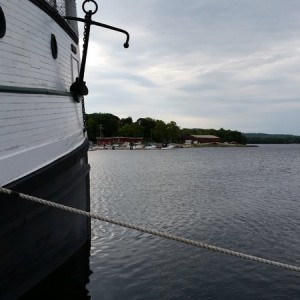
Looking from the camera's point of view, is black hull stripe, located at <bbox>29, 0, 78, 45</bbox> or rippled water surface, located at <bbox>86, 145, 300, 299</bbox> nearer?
black hull stripe, located at <bbox>29, 0, 78, 45</bbox>

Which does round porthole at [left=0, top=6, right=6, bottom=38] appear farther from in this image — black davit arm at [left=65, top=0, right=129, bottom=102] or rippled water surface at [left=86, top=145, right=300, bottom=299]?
→ rippled water surface at [left=86, top=145, right=300, bottom=299]

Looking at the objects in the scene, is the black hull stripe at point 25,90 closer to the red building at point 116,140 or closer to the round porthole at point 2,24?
the round porthole at point 2,24

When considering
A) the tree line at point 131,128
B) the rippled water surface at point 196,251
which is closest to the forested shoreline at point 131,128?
the tree line at point 131,128

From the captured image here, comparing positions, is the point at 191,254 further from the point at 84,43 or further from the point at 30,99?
the point at 30,99

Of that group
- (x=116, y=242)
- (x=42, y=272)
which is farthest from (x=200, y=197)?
(x=42, y=272)

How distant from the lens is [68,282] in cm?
900

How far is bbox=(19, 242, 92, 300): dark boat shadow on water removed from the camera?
7457 millimetres

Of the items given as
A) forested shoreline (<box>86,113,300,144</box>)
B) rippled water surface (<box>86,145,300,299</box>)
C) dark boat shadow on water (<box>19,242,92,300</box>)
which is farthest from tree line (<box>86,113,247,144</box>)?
dark boat shadow on water (<box>19,242,92,300</box>)

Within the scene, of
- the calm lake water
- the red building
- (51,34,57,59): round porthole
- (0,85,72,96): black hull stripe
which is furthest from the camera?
the red building

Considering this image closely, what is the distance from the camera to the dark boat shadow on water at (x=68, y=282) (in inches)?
294

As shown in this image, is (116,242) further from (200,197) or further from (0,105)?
(200,197)

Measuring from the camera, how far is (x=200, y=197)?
24.5 meters

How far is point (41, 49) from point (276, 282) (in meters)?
7.51

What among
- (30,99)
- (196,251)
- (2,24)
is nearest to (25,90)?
(30,99)
